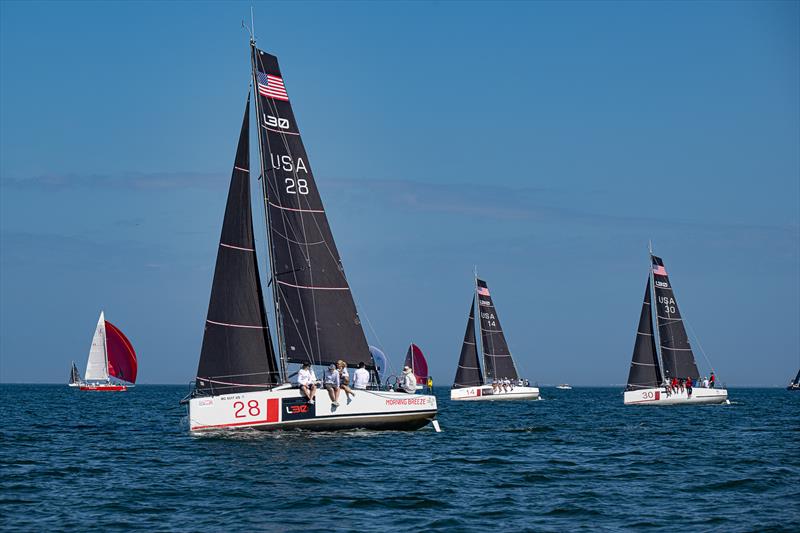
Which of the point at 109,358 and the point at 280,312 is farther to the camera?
the point at 109,358

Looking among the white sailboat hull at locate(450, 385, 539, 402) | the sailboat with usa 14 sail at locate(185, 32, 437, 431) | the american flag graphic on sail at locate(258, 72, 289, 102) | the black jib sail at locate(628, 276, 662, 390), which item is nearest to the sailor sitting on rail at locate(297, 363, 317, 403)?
the sailboat with usa 14 sail at locate(185, 32, 437, 431)

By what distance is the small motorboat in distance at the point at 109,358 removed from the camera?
101 metres

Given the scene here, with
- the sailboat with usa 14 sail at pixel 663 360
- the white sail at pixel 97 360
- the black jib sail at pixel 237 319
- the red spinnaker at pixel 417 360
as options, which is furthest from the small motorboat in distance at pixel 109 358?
the black jib sail at pixel 237 319

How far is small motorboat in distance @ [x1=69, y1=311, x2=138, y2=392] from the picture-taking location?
10100 cm

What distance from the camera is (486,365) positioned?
75.4 m

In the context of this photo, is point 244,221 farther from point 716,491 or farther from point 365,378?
point 716,491

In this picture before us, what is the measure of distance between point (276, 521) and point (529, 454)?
1229cm

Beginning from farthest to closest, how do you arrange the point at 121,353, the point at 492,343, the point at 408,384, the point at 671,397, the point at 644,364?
the point at 121,353 < the point at 492,343 < the point at 644,364 < the point at 671,397 < the point at 408,384

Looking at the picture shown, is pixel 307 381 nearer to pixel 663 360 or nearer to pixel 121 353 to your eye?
pixel 663 360

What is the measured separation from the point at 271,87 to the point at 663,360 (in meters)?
39.8

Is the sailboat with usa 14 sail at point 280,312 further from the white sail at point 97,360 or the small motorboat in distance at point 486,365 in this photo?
the white sail at point 97,360

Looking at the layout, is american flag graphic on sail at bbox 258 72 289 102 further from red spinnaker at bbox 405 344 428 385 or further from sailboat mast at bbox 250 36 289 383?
red spinnaker at bbox 405 344 428 385

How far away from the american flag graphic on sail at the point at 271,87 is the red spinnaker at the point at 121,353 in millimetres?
73993

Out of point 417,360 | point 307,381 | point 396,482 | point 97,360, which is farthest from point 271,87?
point 97,360
